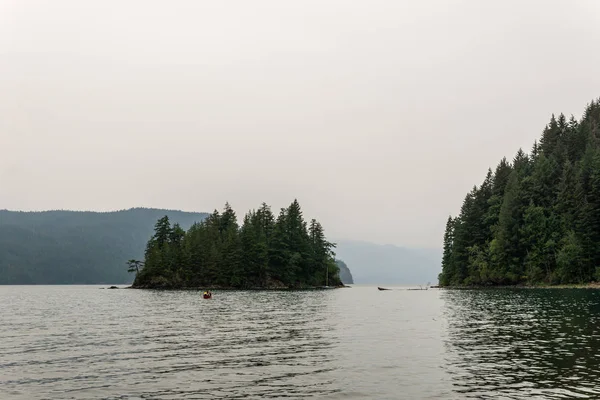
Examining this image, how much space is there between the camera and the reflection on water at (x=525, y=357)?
20672 mm

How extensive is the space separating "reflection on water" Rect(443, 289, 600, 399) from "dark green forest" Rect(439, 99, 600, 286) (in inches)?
3532

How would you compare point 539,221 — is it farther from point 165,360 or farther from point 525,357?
point 165,360

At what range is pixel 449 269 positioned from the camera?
18588 cm

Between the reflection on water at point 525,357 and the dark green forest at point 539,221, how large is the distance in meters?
89.7

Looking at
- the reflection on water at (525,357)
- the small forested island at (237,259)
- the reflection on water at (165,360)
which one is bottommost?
the reflection on water at (165,360)

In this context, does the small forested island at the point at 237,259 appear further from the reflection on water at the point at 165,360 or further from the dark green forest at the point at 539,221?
the reflection on water at the point at 165,360

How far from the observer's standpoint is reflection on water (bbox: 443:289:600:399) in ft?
67.8

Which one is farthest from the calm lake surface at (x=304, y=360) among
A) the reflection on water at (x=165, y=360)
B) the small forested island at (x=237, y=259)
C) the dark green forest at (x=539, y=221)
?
the small forested island at (x=237, y=259)

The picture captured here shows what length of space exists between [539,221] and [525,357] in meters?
127

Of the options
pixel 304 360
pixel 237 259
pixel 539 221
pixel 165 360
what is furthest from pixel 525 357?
pixel 237 259

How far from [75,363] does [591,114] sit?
213668mm

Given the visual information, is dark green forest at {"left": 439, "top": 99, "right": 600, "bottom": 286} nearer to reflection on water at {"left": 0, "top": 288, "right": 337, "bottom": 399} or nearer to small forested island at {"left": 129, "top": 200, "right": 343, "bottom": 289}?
small forested island at {"left": 129, "top": 200, "right": 343, "bottom": 289}

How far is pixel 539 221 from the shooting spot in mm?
141500

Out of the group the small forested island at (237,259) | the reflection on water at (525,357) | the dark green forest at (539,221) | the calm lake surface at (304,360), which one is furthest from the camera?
the small forested island at (237,259)
